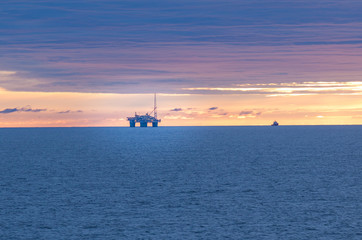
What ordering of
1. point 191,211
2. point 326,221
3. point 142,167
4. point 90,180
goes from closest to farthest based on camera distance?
1. point 326,221
2. point 191,211
3. point 90,180
4. point 142,167

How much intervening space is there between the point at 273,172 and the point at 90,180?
27.4 meters

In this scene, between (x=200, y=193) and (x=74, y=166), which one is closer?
(x=200, y=193)

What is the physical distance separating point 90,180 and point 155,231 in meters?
32.8

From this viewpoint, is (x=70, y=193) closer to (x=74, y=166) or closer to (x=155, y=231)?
(x=155, y=231)

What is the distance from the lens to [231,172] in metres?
80.4

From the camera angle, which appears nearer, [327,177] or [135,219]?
[135,219]

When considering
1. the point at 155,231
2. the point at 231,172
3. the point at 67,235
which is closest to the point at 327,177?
the point at 231,172

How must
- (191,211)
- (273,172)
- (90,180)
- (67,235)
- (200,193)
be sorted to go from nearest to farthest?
(67,235) < (191,211) < (200,193) < (90,180) < (273,172)

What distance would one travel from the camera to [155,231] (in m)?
39.7

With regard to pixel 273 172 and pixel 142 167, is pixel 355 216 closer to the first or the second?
pixel 273 172

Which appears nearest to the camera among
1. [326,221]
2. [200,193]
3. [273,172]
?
[326,221]

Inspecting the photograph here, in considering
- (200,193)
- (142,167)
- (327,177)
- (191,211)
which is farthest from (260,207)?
(142,167)

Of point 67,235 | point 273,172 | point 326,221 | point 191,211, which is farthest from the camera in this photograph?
point 273,172

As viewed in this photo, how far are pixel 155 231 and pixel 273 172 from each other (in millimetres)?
43342
